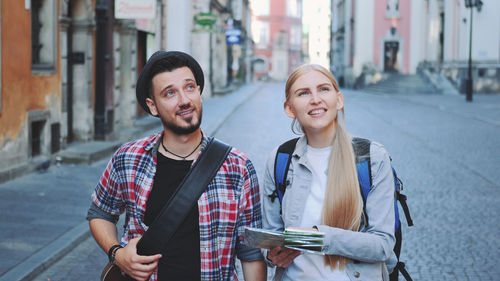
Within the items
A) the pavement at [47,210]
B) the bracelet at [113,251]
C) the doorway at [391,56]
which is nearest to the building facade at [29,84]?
the pavement at [47,210]

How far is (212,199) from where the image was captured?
97.3 inches

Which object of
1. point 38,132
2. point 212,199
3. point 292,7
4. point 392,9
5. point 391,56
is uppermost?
point 292,7

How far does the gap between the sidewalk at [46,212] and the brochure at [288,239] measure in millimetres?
3179

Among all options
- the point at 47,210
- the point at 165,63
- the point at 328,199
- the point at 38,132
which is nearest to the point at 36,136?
the point at 38,132

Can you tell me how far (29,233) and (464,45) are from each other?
120 feet

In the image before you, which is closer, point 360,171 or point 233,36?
point 360,171

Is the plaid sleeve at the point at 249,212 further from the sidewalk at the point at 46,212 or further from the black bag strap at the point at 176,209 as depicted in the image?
the sidewalk at the point at 46,212

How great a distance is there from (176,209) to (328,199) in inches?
21.0

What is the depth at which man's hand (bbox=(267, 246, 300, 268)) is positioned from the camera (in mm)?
2465

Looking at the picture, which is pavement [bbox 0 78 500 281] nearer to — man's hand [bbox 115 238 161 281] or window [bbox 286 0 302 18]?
man's hand [bbox 115 238 161 281]

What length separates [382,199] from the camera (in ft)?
8.25

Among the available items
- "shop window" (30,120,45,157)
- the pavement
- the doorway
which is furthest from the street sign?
"shop window" (30,120,45,157)

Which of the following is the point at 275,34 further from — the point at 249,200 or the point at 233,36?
the point at 249,200

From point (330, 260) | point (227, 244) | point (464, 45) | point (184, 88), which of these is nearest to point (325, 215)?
point (330, 260)
